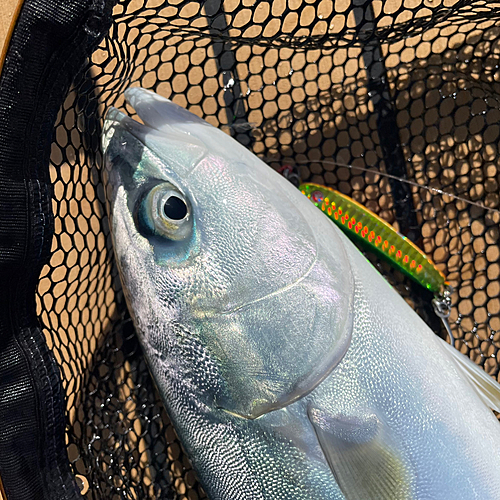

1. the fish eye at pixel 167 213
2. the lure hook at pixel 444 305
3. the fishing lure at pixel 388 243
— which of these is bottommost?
the lure hook at pixel 444 305

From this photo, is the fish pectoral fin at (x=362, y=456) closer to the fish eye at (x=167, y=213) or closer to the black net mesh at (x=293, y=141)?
the fish eye at (x=167, y=213)

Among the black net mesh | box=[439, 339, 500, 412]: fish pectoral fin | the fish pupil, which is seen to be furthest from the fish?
the black net mesh

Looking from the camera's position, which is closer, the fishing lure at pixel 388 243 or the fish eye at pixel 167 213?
the fish eye at pixel 167 213

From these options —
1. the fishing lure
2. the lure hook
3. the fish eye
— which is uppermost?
the fish eye

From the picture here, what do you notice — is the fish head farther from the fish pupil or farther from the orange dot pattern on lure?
the orange dot pattern on lure

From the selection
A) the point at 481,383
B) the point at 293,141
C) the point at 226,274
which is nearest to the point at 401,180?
the point at 293,141

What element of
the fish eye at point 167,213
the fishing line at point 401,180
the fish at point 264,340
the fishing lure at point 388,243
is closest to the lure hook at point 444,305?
the fishing lure at point 388,243

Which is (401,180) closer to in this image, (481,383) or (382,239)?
(382,239)
